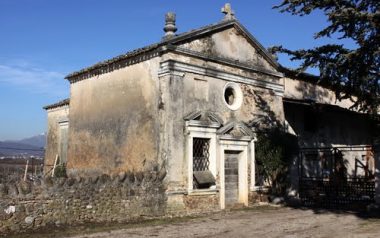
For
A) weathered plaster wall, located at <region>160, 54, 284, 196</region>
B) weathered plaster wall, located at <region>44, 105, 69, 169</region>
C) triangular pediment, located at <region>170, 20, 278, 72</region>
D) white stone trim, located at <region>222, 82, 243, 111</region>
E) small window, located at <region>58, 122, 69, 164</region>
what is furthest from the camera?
weathered plaster wall, located at <region>44, 105, 69, 169</region>

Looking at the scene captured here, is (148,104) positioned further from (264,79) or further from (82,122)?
(264,79)

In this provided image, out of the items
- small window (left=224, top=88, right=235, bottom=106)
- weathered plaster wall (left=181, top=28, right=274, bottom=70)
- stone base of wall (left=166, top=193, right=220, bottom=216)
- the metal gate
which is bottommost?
stone base of wall (left=166, top=193, right=220, bottom=216)

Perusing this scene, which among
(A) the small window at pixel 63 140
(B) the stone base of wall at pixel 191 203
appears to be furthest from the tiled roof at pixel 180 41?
(B) the stone base of wall at pixel 191 203

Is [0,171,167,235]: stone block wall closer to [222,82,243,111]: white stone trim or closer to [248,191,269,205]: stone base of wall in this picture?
[248,191,269,205]: stone base of wall

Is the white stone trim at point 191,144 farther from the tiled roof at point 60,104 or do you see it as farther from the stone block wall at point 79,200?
the tiled roof at point 60,104

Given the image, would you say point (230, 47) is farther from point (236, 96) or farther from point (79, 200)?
point (79, 200)

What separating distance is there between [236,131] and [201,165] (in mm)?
1930

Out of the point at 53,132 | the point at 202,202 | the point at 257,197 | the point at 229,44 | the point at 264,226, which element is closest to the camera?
the point at 264,226

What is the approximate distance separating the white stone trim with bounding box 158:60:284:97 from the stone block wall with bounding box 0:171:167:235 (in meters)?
3.25

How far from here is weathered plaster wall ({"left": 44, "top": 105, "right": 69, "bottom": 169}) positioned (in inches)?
864

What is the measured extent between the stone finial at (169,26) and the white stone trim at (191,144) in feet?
9.65

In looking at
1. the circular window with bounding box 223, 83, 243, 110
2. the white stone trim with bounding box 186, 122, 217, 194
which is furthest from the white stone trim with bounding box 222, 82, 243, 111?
the white stone trim with bounding box 186, 122, 217, 194

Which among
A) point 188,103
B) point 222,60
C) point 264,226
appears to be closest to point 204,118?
point 188,103

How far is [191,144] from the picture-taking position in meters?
14.2
